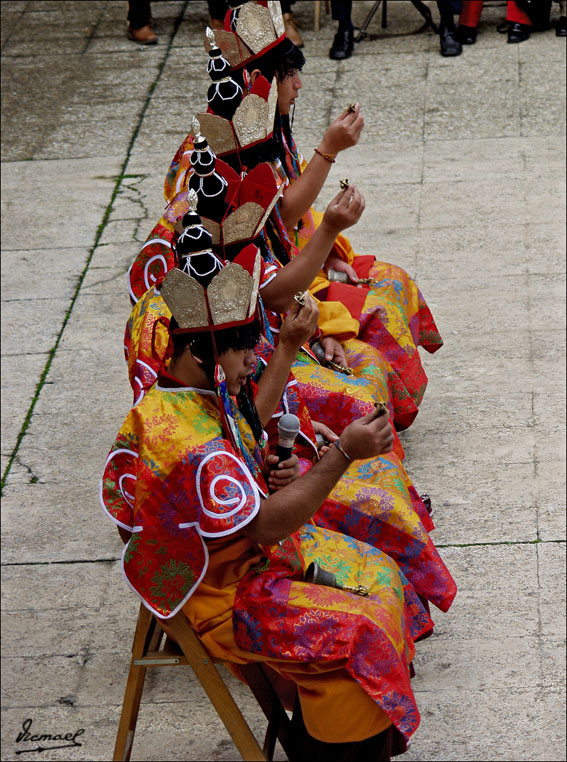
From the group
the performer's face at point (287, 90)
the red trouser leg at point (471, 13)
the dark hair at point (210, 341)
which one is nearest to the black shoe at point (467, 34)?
the red trouser leg at point (471, 13)

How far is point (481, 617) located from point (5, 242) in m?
4.03

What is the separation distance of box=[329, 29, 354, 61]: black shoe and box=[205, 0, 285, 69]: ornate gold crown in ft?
14.2

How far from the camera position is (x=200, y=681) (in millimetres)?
2787

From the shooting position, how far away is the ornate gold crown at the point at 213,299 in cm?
259

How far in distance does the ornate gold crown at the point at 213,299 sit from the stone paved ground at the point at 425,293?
1.40 meters

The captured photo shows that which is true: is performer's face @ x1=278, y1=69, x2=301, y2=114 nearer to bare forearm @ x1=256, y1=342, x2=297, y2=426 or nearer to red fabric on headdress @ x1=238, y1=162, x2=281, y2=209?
red fabric on headdress @ x1=238, y1=162, x2=281, y2=209

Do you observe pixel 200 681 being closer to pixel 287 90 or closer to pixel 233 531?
pixel 233 531

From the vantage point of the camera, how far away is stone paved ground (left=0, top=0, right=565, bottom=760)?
3.46 m

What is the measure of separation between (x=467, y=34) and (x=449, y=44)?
0.27 meters

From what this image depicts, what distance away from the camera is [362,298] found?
425 cm

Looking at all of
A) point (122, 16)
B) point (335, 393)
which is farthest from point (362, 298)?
point (122, 16)

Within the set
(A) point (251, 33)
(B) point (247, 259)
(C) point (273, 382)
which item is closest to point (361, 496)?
(C) point (273, 382)
